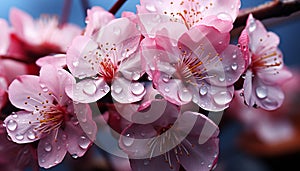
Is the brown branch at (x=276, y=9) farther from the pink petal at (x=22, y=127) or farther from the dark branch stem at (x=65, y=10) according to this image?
the dark branch stem at (x=65, y=10)

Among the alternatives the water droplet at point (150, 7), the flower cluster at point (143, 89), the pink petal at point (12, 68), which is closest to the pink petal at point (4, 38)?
the pink petal at point (12, 68)

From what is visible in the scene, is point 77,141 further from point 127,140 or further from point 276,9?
point 276,9

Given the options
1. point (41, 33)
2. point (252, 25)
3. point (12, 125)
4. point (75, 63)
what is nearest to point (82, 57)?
point (75, 63)

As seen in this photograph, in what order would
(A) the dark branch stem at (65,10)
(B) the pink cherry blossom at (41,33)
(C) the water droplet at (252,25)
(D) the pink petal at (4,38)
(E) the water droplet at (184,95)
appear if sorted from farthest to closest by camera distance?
(A) the dark branch stem at (65,10)
(B) the pink cherry blossom at (41,33)
(D) the pink petal at (4,38)
(C) the water droplet at (252,25)
(E) the water droplet at (184,95)

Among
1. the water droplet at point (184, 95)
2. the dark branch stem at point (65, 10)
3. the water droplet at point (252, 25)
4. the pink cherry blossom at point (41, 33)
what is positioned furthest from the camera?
the dark branch stem at point (65, 10)

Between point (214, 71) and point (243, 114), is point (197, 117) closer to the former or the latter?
point (214, 71)

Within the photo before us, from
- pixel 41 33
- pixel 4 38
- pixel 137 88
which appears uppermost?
pixel 137 88
